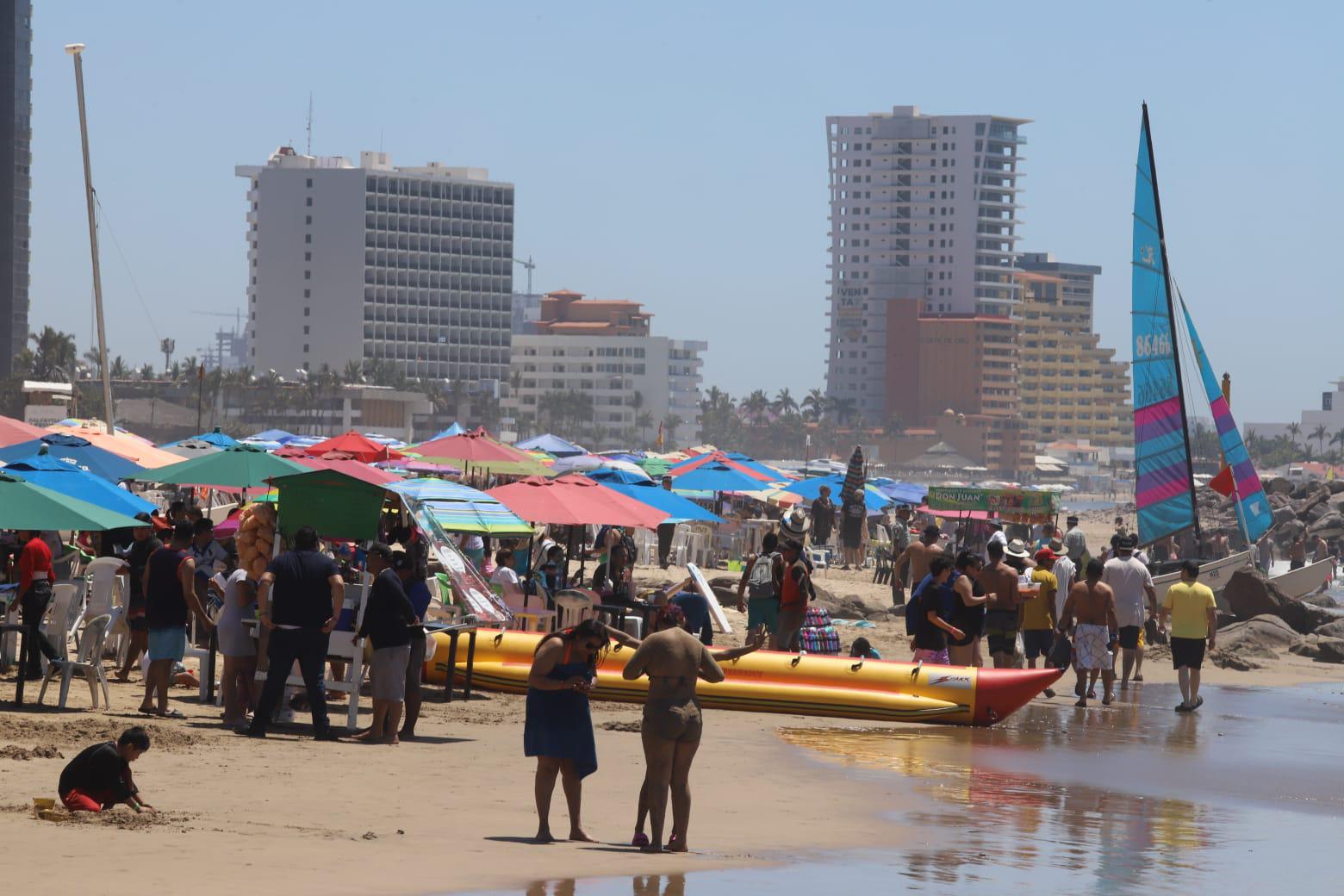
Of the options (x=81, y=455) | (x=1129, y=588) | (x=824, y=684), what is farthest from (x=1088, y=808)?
(x=81, y=455)

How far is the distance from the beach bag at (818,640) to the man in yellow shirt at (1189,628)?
2.97 metres

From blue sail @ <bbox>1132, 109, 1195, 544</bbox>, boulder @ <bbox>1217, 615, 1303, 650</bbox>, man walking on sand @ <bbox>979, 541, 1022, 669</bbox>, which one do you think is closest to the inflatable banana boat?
man walking on sand @ <bbox>979, 541, 1022, 669</bbox>

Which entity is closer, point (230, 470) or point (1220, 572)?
point (230, 470)

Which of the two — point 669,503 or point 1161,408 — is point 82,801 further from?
point 1161,408

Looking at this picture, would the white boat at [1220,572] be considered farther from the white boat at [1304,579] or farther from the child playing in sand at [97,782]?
the child playing in sand at [97,782]

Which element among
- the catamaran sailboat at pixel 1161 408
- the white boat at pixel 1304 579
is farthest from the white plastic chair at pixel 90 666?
the white boat at pixel 1304 579

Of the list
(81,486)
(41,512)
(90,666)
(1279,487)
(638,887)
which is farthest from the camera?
(1279,487)

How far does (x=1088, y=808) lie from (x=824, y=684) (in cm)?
365

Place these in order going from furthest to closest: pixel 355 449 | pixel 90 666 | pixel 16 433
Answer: pixel 355 449
pixel 16 433
pixel 90 666

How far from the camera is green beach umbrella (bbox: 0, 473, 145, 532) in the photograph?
1030cm

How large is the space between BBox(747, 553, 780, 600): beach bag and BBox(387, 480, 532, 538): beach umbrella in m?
1.95

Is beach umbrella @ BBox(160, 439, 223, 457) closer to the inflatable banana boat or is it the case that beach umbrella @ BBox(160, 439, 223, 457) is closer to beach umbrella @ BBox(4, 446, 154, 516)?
beach umbrella @ BBox(4, 446, 154, 516)

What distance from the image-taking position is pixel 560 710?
801cm

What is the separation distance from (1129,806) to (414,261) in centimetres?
17756
